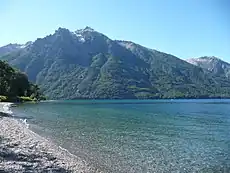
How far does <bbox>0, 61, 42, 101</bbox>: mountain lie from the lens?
415 ft

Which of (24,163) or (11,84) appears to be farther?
(11,84)

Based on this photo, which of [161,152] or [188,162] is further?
[161,152]

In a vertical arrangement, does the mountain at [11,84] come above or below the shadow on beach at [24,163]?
above

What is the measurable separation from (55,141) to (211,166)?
1669cm

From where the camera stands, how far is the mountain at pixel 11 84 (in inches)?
4975

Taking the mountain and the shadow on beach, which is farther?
the mountain

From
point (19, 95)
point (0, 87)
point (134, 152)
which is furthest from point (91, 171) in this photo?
point (19, 95)

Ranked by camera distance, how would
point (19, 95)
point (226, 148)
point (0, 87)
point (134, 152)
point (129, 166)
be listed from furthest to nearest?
point (19, 95)
point (0, 87)
point (226, 148)
point (134, 152)
point (129, 166)

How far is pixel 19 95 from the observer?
152 metres

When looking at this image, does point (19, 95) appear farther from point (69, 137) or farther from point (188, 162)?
point (188, 162)

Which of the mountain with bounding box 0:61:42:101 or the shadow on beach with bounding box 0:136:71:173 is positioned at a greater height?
the mountain with bounding box 0:61:42:101

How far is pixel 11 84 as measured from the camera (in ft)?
468

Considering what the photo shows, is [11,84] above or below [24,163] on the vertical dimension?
above

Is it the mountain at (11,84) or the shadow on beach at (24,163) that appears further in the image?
the mountain at (11,84)
